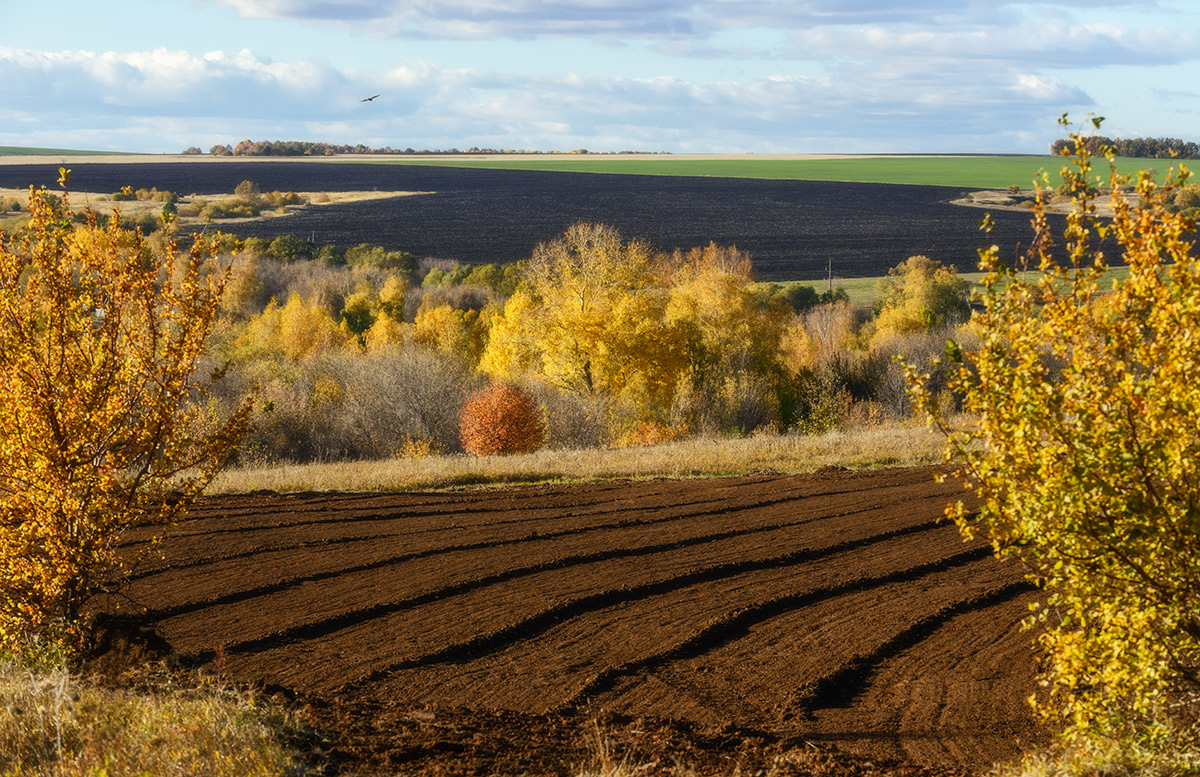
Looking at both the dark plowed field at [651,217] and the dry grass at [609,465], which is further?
the dark plowed field at [651,217]

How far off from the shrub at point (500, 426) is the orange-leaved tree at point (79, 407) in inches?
1029

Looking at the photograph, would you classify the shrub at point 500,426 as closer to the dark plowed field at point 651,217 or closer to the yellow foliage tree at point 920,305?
the yellow foliage tree at point 920,305

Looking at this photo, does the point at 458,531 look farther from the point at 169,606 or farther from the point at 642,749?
the point at 642,749

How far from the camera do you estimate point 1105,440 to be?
6188 millimetres

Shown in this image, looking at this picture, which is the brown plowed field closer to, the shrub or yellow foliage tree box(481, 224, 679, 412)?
the shrub

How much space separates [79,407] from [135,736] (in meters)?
4.16

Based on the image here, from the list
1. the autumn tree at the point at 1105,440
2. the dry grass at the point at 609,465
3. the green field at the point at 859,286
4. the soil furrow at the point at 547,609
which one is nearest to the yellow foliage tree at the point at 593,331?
the dry grass at the point at 609,465

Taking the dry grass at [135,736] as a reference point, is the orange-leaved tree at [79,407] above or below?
above

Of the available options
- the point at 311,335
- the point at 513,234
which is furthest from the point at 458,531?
the point at 513,234

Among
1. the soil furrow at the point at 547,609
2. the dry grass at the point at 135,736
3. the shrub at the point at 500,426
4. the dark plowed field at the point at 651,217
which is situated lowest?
the shrub at the point at 500,426

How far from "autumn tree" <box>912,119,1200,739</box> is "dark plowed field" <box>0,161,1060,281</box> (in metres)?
92.9

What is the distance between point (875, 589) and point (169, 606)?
32.6 feet

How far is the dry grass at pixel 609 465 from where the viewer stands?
24.2 m

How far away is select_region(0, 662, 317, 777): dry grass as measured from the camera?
662 centimetres
